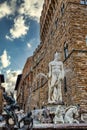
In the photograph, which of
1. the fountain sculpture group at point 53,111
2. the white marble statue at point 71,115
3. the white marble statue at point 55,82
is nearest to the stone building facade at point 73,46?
the white marble statue at point 55,82

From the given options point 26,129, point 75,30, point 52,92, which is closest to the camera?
point 26,129

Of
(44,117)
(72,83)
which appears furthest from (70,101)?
(44,117)

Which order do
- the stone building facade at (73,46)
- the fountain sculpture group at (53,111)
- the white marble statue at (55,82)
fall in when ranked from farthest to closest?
the stone building facade at (73,46) → the white marble statue at (55,82) → the fountain sculpture group at (53,111)

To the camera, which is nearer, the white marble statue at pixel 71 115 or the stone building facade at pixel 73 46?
the white marble statue at pixel 71 115

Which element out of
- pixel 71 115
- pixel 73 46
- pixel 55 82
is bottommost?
pixel 71 115

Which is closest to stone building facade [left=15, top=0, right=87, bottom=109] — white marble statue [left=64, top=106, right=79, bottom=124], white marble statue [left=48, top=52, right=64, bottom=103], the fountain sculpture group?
white marble statue [left=48, top=52, right=64, bottom=103]

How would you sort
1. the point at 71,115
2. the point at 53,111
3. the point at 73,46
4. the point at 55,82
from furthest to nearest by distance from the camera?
the point at 73,46 < the point at 55,82 < the point at 53,111 < the point at 71,115

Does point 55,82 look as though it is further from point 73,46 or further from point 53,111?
point 73,46

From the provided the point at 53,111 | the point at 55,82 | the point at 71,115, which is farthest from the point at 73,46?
the point at 71,115

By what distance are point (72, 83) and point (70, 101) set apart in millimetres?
1496

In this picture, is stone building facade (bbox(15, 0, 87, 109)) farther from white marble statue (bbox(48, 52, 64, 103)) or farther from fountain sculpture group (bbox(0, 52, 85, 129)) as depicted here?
fountain sculpture group (bbox(0, 52, 85, 129))

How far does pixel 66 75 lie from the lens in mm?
19906

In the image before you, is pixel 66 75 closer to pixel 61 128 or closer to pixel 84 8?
pixel 84 8

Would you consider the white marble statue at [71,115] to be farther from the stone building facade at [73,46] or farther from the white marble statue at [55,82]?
the stone building facade at [73,46]
